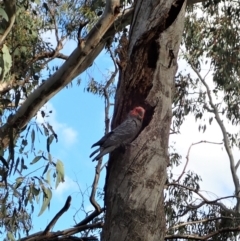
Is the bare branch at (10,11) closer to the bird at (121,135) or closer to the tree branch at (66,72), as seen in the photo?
the tree branch at (66,72)

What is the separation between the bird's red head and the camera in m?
2.14

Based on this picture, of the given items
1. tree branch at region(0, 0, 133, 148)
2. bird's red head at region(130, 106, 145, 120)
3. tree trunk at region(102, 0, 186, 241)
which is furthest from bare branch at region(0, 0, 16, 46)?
bird's red head at region(130, 106, 145, 120)

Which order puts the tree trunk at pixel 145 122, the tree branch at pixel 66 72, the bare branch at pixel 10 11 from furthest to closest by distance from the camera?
the tree branch at pixel 66 72 < the bare branch at pixel 10 11 < the tree trunk at pixel 145 122

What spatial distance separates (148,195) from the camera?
76.0 inches

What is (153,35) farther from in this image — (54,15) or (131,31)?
(54,15)

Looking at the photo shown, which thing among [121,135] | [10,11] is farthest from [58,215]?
[10,11]

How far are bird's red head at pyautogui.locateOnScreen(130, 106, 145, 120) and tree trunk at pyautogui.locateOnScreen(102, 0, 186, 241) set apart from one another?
0.03 metres

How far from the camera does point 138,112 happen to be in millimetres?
2152

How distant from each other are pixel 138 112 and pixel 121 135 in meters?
0.13

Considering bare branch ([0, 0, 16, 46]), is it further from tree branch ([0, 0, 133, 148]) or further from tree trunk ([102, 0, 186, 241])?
tree trunk ([102, 0, 186, 241])

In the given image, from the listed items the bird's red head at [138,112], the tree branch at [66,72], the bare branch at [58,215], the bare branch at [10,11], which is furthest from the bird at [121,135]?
the tree branch at [66,72]

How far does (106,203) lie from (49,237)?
91 cm

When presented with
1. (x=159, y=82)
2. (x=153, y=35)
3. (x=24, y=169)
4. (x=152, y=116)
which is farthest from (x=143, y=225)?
(x=24, y=169)

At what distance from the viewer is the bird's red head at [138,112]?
214 centimetres
